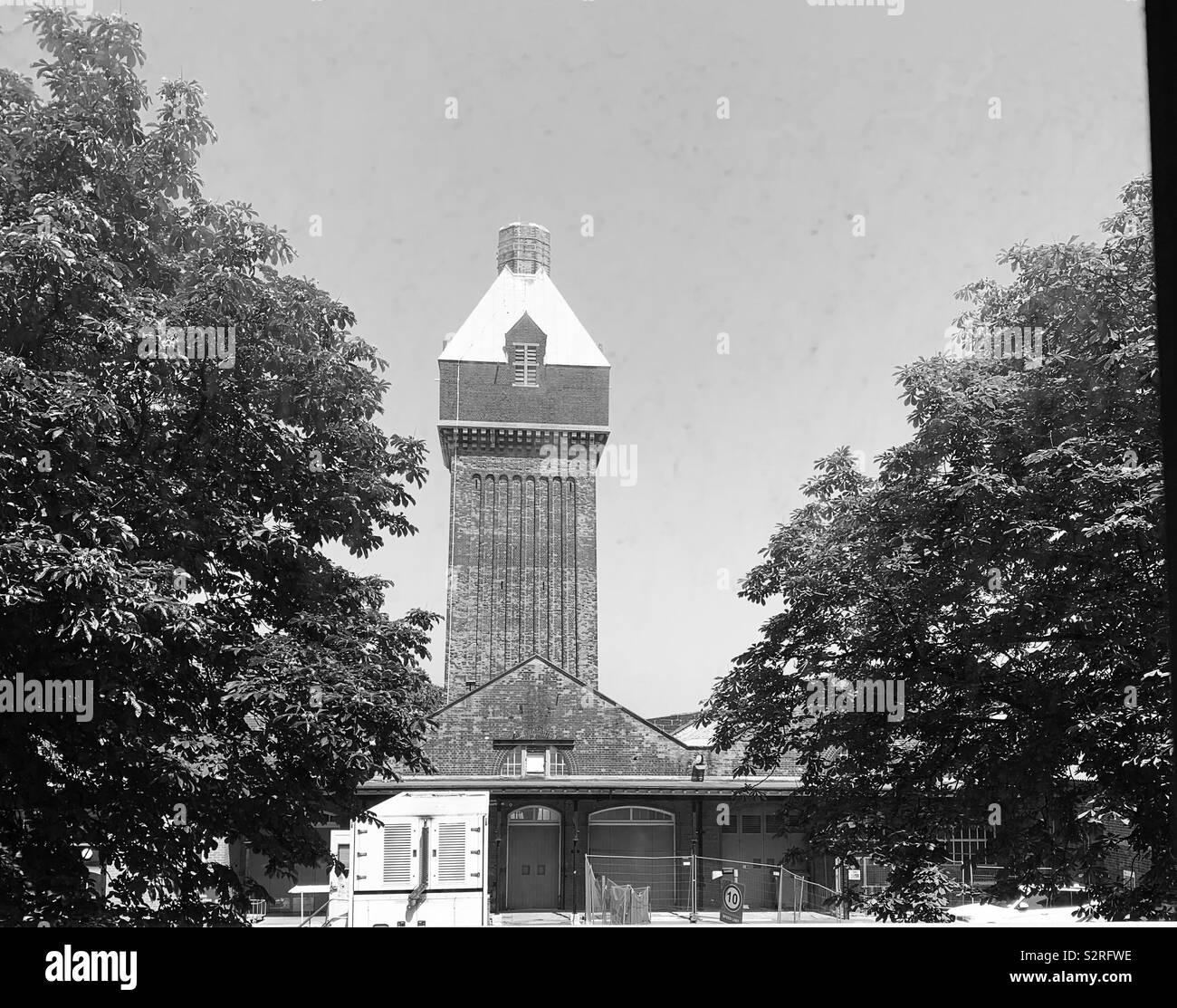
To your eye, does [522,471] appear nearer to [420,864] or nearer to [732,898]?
[420,864]

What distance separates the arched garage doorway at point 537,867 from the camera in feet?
30.0

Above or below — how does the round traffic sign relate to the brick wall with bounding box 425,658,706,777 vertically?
below

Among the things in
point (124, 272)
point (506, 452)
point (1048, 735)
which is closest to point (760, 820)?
point (1048, 735)

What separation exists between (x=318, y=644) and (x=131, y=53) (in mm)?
3104

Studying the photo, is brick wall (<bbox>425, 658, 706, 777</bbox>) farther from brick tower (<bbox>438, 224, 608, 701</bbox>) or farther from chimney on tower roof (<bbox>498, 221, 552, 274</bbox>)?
chimney on tower roof (<bbox>498, 221, 552, 274</bbox>)

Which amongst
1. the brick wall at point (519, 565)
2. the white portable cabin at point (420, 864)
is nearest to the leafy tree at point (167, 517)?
the brick wall at point (519, 565)

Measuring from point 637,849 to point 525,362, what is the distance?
208 inches

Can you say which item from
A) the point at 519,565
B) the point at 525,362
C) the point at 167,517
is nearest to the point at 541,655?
the point at 519,565

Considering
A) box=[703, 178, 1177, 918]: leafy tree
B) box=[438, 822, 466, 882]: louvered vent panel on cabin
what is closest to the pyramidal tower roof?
box=[703, 178, 1177, 918]: leafy tree

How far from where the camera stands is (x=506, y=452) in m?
7.20

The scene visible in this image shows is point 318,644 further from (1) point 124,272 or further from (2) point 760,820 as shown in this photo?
(2) point 760,820

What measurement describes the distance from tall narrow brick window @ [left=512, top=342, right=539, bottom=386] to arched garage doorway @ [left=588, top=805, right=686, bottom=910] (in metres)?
3.45

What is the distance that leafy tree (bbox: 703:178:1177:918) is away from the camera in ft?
18.6
